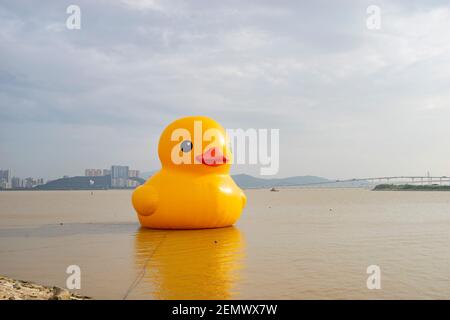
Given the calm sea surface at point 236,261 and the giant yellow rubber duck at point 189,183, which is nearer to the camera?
the calm sea surface at point 236,261

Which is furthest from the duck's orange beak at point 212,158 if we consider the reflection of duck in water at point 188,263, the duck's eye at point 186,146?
the reflection of duck in water at point 188,263

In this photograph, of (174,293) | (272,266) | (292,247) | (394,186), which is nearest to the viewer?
(174,293)

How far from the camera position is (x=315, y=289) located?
5730mm

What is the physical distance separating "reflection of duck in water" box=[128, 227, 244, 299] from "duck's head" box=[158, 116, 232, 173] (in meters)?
1.66

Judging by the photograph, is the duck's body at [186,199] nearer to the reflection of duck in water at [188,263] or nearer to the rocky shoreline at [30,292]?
the reflection of duck in water at [188,263]

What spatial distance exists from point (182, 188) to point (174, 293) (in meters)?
5.84

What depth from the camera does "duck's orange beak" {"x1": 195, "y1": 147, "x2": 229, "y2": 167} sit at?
37.4ft

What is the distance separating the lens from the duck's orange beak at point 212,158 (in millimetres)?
11391

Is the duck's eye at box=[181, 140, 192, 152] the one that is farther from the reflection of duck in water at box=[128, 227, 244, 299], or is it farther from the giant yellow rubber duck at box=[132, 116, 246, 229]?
the reflection of duck in water at box=[128, 227, 244, 299]

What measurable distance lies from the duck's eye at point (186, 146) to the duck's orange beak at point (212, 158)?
0.39 meters

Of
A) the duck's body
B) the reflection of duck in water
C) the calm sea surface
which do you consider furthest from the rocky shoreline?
the duck's body

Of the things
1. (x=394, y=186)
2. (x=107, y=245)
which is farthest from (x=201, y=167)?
(x=394, y=186)

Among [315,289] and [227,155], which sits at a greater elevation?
[227,155]
